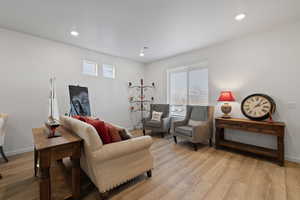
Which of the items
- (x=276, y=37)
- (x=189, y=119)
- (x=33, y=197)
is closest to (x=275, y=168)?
(x=189, y=119)

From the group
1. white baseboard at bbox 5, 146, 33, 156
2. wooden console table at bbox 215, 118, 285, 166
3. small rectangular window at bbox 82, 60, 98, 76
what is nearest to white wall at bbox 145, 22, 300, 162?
wooden console table at bbox 215, 118, 285, 166

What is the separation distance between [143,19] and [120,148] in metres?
2.24

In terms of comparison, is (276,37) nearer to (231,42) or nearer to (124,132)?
(231,42)

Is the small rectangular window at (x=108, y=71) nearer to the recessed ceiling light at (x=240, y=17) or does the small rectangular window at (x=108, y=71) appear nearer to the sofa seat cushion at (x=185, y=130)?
the sofa seat cushion at (x=185, y=130)

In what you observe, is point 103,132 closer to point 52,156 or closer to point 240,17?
point 52,156

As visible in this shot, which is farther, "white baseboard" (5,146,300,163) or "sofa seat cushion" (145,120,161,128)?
"sofa seat cushion" (145,120,161,128)

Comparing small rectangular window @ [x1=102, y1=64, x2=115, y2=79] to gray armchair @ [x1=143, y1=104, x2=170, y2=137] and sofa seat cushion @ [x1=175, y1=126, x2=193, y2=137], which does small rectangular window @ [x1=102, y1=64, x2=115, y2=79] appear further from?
sofa seat cushion @ [x1=175, y1=126, x2=193, y2=137]

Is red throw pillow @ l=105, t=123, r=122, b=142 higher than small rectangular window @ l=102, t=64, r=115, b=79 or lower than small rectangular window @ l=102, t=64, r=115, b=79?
lower

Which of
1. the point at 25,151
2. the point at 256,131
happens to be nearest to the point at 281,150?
the point at 256,131

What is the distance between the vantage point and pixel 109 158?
1.54 metres

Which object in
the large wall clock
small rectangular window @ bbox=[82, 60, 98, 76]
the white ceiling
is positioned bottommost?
the large wall clock

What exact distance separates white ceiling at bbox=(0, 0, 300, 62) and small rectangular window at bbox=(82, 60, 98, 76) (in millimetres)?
663

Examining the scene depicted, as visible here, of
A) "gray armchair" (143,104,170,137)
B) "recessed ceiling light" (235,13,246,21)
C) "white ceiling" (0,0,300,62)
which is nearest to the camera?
"white ceiling" (0,0,300,62)

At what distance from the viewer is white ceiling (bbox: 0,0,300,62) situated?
6.50 ft
